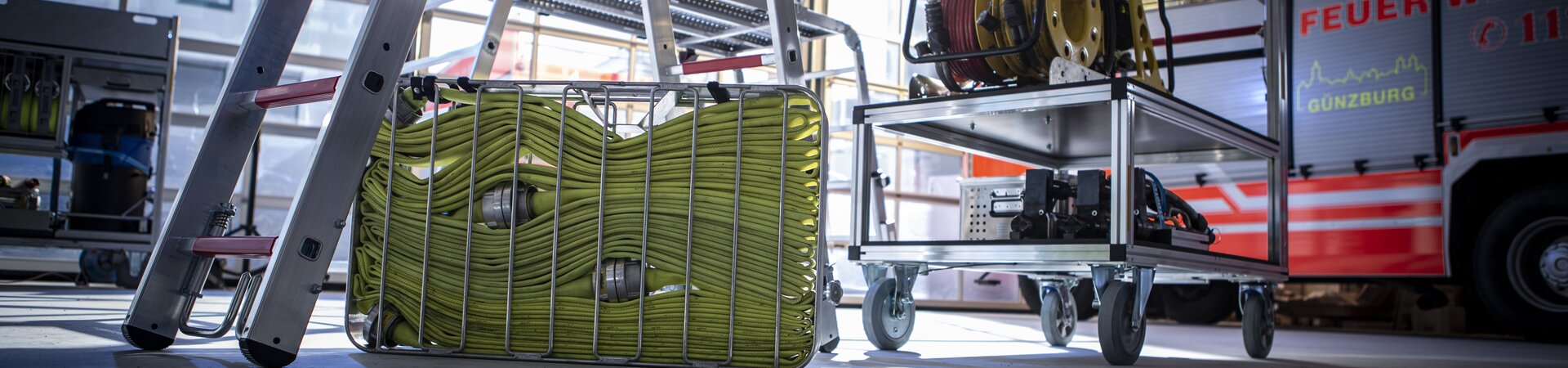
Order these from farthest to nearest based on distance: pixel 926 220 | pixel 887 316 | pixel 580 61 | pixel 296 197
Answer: pixel 926 220, pixel 580 61, pixel 887 316, pixel 296 197

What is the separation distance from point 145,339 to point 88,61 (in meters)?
5.86

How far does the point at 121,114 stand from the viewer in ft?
22.6

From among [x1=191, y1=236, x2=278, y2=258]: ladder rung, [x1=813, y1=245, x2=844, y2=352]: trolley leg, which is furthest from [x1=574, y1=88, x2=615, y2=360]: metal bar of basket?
[x1=191, y1=236, x2=278, y2=258]: ladder rung

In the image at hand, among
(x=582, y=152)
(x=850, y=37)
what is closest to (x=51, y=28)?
(x=850, y=37)

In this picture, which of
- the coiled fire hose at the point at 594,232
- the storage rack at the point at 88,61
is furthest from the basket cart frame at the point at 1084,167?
the storage rack at the point at 88,61

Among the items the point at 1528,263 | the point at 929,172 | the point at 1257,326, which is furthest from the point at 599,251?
the point at 929,172

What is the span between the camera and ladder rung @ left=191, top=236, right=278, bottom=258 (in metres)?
1.89

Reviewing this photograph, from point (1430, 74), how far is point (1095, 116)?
3805 millimetres

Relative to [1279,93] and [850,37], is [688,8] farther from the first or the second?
[1279,93]

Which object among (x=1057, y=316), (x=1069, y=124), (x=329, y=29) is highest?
(x=329, y=29)

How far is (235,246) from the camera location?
76.9 inches

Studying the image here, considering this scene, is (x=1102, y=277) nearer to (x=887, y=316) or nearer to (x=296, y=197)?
(x=887, y=316)

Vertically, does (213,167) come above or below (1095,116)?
below

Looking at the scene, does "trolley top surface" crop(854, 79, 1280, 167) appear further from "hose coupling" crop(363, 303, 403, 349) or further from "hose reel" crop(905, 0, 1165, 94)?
"hose coupling" crop(363, 303, 403, 349)
